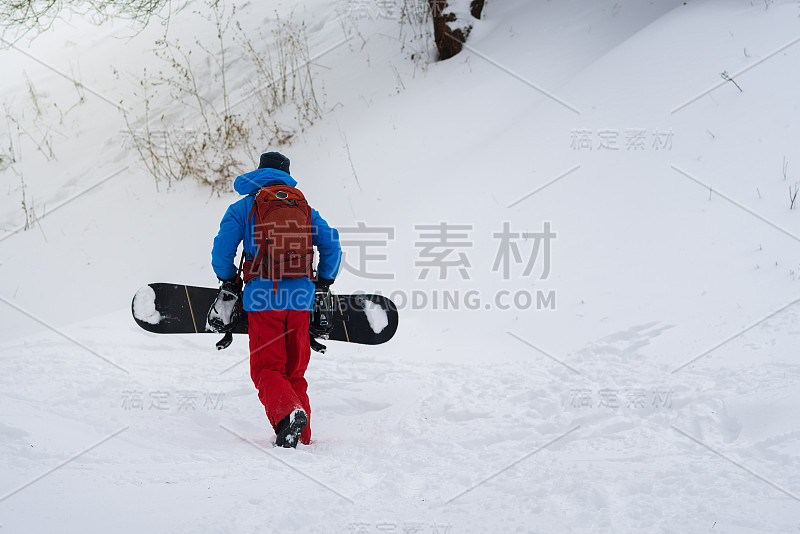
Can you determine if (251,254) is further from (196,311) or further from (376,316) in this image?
(376,316)

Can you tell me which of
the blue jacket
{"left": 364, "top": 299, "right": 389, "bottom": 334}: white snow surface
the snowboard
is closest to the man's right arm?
the blue jacket

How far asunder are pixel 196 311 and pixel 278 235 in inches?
44.7

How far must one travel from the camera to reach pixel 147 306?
13.4 ft

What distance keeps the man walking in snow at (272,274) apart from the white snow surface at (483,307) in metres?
0.42

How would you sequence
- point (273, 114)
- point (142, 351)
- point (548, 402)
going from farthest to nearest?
point (273, 114) < point (142, 351) < point (548, 402)

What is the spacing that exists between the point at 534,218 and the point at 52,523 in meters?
4.14

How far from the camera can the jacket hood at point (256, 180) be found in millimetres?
3354

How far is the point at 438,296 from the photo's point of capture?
4961mm

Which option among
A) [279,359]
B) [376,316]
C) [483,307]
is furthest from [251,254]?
[483,307]

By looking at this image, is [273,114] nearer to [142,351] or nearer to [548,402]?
[142,351]

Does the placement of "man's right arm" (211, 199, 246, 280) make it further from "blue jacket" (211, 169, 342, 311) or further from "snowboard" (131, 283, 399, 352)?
"snowboard" (131, 283, 399, 352)

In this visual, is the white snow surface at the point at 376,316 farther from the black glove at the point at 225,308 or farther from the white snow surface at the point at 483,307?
the black glove at the point at 225,308

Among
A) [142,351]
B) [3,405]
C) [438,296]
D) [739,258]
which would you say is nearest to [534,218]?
[438,296]

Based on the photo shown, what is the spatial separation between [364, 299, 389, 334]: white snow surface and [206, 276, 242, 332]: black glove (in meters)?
0.95
